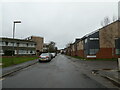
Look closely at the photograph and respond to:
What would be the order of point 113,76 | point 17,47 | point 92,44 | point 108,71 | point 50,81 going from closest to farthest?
point 50,81 < point 113,76 < point 108,71 < point 92,44 < point 17,47

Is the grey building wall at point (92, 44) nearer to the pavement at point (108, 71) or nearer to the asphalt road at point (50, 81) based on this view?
the pavement at point (108, 71)

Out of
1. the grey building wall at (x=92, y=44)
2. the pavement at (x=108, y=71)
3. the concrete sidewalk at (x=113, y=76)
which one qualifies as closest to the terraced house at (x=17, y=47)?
the grey building wall at (x=92, y=44)

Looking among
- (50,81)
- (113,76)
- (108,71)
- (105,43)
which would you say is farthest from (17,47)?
(113,76)

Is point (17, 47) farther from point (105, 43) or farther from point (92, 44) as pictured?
point (105, 43)

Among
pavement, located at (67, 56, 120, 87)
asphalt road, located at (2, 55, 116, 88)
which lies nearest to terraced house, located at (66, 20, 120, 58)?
pavement, located at (67, 56, 120, 87)

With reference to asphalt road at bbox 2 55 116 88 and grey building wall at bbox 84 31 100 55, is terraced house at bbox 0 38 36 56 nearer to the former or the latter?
grey building wall at bbox 84 31 100 55

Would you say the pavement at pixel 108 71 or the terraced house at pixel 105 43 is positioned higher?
the terraced house at pixel 105 43

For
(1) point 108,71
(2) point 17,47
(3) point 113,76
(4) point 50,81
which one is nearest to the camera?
(4) point 50,81

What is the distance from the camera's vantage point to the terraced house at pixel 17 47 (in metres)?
42.9

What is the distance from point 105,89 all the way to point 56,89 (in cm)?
238

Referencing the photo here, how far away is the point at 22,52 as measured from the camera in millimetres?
49438

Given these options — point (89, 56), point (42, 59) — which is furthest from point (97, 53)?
point (42, 59)

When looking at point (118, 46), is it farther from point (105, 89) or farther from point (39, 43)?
point (39, 43)

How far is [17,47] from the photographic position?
155ft
